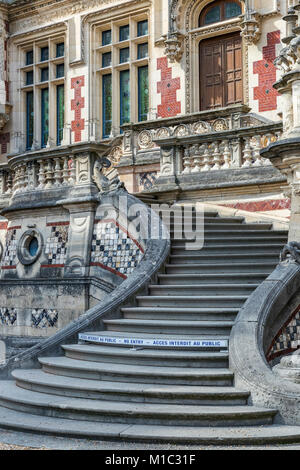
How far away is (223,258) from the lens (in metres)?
10.0

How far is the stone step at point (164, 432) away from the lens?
19.4 feet

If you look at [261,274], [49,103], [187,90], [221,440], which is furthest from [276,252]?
[49,103]

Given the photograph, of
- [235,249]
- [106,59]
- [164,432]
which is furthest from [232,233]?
[106,59]

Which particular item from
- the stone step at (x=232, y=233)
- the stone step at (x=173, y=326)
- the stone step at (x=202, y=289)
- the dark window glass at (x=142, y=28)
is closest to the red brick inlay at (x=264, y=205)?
the stone step at (x=232, y=233)

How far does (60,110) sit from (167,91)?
14.2ft

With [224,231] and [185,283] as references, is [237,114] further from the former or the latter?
[185,283]

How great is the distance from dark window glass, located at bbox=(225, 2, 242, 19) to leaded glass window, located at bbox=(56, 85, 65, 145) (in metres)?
5.84

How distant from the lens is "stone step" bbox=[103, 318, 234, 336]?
25.9 ft

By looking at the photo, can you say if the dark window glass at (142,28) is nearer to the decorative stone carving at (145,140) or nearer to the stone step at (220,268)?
the decorative stone carving at (145,140)

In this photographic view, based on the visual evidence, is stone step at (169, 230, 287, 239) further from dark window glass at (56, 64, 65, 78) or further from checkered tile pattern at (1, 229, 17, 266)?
dark window glass at (56, 64, 65, 78)

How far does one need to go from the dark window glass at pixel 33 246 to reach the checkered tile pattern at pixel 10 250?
39 centimetres

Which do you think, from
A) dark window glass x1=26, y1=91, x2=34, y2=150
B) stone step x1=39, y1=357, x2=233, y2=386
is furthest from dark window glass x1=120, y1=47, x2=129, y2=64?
stone step x1=39, y1=357, x2=233, y2=386

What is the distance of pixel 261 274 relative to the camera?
30.1 feet

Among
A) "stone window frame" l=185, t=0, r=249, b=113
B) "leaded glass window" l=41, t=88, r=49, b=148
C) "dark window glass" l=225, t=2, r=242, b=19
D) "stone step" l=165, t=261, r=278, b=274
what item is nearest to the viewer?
"stone step" l=165, t=261, r=278, b=274
